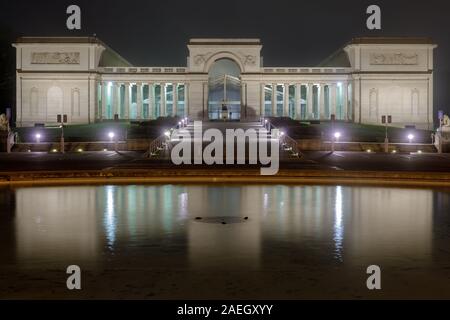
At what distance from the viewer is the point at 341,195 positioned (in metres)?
24.2

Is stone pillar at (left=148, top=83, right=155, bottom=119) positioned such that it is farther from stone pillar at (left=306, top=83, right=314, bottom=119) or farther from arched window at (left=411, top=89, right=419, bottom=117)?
arched window at (left=411, top=89, right=419, bottom=117)

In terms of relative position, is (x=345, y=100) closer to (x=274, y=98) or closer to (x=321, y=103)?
(x=321, y=103)

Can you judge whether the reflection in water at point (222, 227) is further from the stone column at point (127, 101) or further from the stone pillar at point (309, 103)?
the stone pillar at point (309, 103)

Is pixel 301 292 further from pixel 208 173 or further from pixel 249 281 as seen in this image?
pixel 208 173

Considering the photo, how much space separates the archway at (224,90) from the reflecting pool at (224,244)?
258 ft

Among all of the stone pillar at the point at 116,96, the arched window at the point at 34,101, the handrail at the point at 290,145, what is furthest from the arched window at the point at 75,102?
the handrail at the point at 290,145

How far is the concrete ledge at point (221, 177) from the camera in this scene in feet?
92.4

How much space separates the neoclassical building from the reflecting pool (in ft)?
249

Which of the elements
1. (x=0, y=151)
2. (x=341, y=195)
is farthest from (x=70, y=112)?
(x=341, y=195)

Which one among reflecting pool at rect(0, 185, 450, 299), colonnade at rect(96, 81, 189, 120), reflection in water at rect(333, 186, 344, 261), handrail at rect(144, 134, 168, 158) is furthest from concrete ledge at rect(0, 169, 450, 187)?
colonnade at rect(96, 81, 189, 120)

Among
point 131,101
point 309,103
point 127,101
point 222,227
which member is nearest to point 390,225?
point 222,227

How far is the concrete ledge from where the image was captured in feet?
92.4
